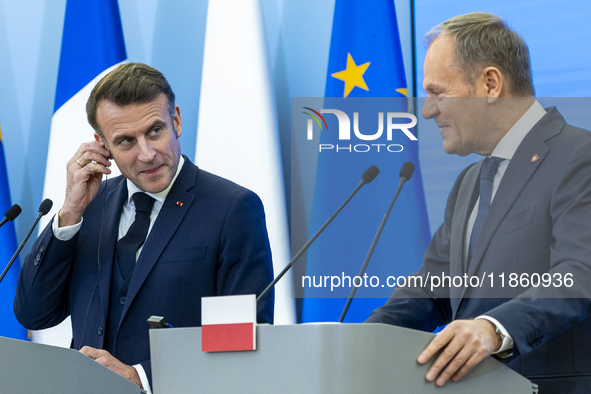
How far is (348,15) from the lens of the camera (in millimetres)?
3283

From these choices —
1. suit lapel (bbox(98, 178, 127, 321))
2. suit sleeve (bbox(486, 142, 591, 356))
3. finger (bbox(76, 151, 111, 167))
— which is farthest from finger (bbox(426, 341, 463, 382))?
finger (bbox(76, 151, 111, 167))

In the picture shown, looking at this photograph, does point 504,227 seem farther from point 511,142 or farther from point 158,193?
point 158,193

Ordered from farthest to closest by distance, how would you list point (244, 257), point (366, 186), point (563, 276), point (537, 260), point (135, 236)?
point (366, 186)
point (135, 236)
point (244, 257)
point (537, 260)
point (563, 276)

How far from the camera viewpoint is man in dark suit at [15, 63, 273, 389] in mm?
2357

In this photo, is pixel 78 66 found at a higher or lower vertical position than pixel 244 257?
higher

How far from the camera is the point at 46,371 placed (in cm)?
162

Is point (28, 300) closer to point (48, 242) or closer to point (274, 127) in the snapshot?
point (48, 242)

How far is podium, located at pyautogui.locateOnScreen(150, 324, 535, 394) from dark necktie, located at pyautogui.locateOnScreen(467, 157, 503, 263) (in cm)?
72

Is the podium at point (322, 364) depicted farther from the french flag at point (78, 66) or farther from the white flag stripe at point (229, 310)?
the french flag at point (78, 66)

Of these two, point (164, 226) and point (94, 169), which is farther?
point (94, 169)

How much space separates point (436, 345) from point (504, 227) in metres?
0.67

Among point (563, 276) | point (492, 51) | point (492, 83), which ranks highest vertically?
point (492, 51)

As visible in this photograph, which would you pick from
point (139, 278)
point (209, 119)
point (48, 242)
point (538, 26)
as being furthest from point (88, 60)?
point (538, 26)

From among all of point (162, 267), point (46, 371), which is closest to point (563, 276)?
point (46, 371)
